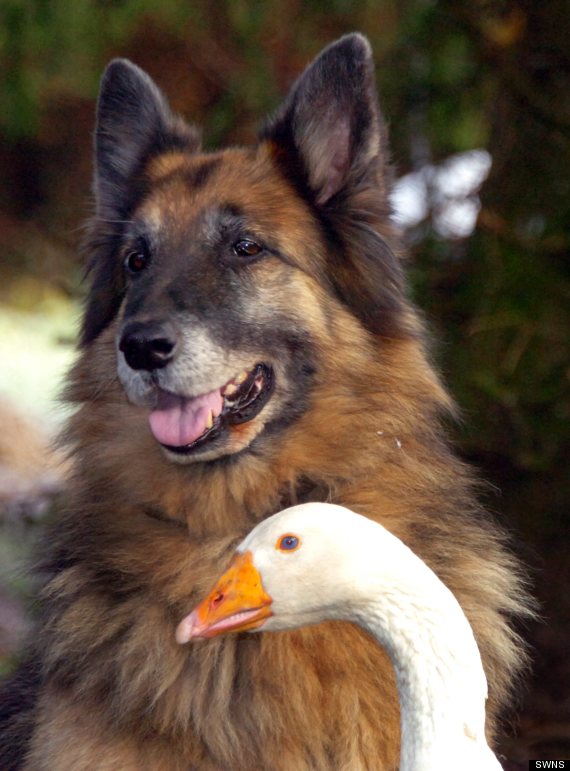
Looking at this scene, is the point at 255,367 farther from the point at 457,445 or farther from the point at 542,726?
the point at 542,726

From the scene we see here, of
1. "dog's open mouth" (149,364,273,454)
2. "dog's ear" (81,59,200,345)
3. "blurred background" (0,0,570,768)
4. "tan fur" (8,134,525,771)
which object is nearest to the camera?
"tan fur" (8,134,525,771)

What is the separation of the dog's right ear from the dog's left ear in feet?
1.80

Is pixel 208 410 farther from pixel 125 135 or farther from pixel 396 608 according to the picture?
pixel 125 135

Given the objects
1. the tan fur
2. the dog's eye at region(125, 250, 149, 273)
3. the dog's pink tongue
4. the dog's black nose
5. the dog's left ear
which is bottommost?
the tan fur

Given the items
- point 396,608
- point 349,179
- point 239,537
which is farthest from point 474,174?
point 396,608

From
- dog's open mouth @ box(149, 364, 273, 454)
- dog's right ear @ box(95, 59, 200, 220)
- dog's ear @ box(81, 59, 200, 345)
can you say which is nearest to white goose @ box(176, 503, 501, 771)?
dog's open mouth @ box(149, 364, 273, 454)

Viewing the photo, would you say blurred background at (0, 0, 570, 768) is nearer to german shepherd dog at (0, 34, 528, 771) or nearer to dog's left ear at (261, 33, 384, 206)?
german shepherd dog at (0, 34, 528, 771)

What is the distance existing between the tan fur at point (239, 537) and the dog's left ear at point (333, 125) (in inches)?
4.6

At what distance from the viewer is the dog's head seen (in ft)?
11.2

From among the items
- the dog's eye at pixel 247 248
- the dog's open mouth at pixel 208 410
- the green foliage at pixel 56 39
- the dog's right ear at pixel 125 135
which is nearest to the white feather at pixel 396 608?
the dog's open mouth at pixel 208 410

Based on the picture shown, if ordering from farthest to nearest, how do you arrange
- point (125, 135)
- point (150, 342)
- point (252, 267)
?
1. point (125, 135)
2. point (252, 267)
3. point (150, 342)

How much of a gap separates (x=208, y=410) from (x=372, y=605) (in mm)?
1182

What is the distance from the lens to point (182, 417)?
11.4ft

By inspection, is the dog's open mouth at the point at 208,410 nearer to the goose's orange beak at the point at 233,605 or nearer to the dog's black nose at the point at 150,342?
the dog's black nose at the point at 150,342
